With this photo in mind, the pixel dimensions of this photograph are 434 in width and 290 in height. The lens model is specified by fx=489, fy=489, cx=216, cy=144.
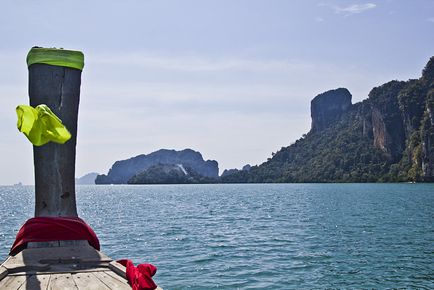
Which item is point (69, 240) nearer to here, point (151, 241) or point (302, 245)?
point (302, 245)

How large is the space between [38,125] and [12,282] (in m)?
1.27

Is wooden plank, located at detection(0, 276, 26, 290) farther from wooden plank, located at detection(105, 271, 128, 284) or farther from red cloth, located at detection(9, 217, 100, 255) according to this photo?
red cloth, located at detection(9, 217, 100, 255)

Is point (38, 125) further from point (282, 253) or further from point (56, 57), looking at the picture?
point (282, 253)

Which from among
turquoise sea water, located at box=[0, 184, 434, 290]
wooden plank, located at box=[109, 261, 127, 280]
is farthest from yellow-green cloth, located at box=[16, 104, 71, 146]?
turquoise sea water, located at box=[0, 184, 434, 290]

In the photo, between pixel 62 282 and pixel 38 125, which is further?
pixel 62 282

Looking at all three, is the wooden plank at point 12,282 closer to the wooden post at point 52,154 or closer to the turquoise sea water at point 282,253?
the wooden post at point 52,154

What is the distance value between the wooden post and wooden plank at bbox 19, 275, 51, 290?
3.29 feet

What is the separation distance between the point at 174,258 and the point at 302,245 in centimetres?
762

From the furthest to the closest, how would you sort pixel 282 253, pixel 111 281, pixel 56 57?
pixel 282 253, pixel 56 57, pixel 111 281

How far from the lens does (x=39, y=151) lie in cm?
477

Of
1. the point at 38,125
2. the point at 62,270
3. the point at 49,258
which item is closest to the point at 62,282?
the point at 62,270

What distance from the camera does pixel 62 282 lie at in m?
3.76

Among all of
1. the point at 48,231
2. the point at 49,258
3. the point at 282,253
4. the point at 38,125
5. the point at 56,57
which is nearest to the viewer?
the point at 38,125

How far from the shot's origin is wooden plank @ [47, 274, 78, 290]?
11.9 feet
